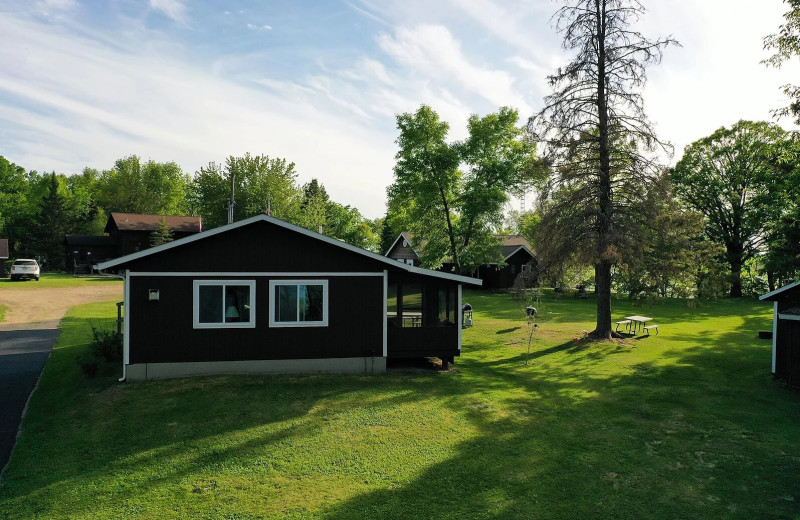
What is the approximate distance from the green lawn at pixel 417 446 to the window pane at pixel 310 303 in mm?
1746

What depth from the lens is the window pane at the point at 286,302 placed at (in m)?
13.8

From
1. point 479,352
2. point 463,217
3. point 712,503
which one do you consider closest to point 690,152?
point 463,217

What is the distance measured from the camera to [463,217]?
36562 millimetres

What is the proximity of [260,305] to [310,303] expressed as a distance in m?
1.35

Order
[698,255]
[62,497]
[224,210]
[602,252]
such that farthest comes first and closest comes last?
[224,210] → [698,255] → [602,252] → [62,497]

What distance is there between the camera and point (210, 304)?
1345 cm

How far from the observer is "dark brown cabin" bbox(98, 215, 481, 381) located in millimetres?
13117

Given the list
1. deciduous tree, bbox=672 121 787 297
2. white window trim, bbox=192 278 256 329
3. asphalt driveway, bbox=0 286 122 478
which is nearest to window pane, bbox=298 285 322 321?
white window trim, bbox=192 278 256 329

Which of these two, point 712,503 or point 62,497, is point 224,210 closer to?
point 62,497

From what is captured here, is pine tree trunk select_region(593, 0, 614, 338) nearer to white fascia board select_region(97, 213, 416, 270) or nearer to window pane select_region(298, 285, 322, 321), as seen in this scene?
white fascia board select_region(97, 213, 416, 270)

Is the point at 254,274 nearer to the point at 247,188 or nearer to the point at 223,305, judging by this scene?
the point at 223,305

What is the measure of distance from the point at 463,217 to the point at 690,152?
20280mm

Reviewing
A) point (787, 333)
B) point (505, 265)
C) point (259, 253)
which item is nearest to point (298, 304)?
point (259, 253)

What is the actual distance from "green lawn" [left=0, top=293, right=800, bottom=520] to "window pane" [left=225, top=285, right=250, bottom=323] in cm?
162
